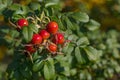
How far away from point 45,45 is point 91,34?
1322 mm

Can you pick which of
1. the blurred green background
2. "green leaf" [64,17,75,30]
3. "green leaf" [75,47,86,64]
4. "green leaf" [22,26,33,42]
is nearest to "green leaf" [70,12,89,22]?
"green leaf" [64,17,75,30]

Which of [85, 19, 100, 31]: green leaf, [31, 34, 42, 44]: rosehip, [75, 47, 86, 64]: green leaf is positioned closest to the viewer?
[31, 34, 42, 44]: rosehip

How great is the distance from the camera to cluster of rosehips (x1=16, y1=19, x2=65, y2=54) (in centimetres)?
Answer: 247

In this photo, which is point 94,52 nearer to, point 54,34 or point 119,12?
point 54,34

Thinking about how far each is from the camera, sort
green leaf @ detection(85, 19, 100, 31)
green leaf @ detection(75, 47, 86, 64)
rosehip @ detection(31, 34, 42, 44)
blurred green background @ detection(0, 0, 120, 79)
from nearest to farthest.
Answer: rosehip @ detection(31, 34, 42, 44) → green leaf @ detection(75, 47, 86, 64) → green leaf @ detection(85, 19, 100, 31) → blurred green background @ detection(0, 0, 120, 79)

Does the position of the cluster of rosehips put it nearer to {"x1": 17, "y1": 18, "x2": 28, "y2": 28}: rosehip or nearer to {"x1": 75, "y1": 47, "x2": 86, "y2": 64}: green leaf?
{"x1": 17, "y1": 18, "x2": 28, "y2": 28}: rosehip

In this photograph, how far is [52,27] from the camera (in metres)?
2.48

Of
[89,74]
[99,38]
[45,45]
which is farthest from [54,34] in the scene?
[99,38]

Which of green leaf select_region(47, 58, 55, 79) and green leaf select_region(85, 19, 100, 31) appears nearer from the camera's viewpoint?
green leaf select_region(47, 58, 55, 79)

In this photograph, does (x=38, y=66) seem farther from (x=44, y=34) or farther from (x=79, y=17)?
(x=79, y=17)

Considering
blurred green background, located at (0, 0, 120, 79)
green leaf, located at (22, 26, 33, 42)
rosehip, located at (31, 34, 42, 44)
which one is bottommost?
blurred green background, located at (0, 0, 120, 79)

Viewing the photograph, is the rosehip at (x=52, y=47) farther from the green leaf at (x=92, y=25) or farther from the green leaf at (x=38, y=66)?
the green leaf at (x=92, y=25)

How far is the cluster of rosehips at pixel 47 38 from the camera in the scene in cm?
247

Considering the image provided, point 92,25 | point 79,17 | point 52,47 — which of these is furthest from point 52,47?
point 92,25
